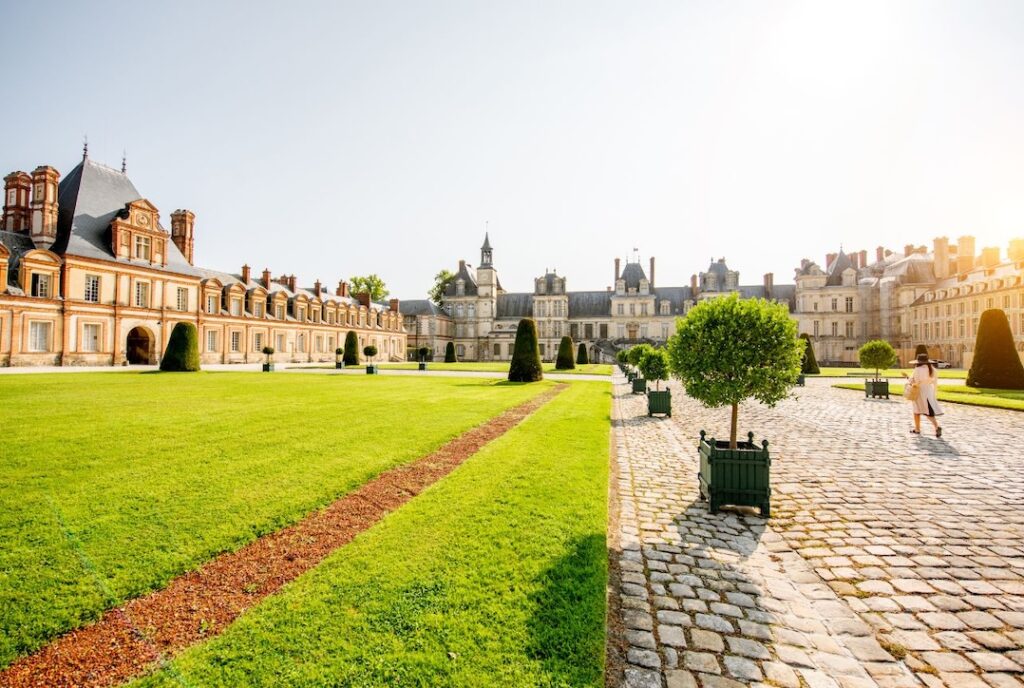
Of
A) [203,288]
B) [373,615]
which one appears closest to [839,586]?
[373,615]

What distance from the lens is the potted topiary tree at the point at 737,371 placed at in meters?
5.23

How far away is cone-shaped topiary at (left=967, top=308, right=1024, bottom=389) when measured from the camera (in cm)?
1931

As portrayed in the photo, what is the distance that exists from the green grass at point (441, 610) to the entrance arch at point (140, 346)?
3639 centimetres

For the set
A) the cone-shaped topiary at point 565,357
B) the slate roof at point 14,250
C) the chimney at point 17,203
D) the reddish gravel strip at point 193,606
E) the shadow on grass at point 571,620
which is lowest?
the reddish gravel strip at point 193,606

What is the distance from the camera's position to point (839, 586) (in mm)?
3652

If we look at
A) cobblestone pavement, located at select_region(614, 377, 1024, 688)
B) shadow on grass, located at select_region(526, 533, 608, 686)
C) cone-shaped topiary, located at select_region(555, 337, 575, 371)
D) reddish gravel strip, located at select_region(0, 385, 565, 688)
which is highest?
cone-shaped topiary, located at select_region(555, 337, 575, 371)

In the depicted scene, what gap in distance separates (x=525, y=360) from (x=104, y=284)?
1073 inches

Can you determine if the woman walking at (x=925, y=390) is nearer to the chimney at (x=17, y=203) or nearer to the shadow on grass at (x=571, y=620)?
the shadow on grass at (x=571, y=620)

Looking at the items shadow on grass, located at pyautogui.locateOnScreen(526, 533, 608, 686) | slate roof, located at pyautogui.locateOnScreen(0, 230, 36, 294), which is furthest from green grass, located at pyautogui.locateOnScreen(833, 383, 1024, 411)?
slate roof, located at pyautogui.locateOnScreen(0, 230, 36, 294)

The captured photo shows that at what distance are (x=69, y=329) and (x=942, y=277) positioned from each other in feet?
235

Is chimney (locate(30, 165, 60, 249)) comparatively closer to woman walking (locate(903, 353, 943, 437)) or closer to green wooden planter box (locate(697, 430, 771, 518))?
green wooden planter box (locate(697, 430, 771, 518))

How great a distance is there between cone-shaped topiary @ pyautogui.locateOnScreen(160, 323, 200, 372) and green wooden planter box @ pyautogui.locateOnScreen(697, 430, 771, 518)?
27.8 meters

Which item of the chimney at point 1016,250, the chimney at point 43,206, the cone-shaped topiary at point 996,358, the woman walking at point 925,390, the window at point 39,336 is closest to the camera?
the woman walking at point 925,390

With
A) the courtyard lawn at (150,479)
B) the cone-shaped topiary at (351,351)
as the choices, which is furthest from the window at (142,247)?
the courtyard lawn at (150,479)
